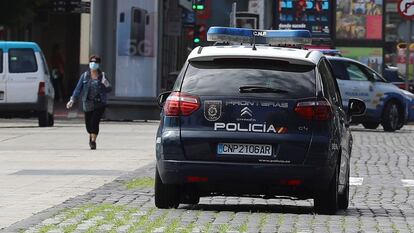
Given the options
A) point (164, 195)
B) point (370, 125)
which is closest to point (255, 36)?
point (164, 195)

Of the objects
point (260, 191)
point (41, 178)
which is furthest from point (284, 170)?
point (41, 178)

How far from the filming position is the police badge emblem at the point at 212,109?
1245 cm

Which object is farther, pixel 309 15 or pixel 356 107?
pixel 309 15

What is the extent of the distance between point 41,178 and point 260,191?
15.9ft

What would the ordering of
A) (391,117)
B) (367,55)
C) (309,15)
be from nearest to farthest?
1. (391,117)
2. (309,15)
3. (367,55)

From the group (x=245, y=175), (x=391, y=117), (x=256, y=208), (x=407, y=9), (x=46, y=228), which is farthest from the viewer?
(x=407, y=9)

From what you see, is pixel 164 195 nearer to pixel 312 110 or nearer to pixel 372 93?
pixel 312 110

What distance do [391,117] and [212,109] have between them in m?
20.1

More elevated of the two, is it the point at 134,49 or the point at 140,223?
the point at 134,49

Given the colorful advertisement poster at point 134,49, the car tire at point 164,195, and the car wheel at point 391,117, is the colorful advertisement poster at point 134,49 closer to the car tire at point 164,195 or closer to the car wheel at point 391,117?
the car wheel at point 391,117

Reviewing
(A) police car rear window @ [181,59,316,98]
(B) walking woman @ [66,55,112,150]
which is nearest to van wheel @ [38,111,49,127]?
(B) walking woman @ [66,55,112,150]

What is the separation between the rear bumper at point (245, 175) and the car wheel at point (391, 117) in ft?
64.6

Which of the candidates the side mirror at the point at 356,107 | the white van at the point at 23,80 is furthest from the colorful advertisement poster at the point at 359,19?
the side mirror at the point at 356,107

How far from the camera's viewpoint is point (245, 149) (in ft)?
40.7
